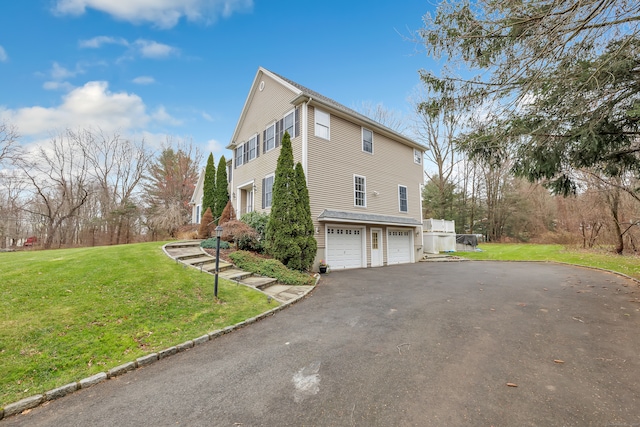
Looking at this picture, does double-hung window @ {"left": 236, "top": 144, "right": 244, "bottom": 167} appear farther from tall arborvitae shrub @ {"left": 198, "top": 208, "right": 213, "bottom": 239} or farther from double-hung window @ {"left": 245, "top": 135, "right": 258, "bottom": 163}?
tall arborvitae shrub @ {"left": 198, "top": 208, "right": 213, "bottom": 239}

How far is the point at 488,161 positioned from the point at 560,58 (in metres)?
2.28

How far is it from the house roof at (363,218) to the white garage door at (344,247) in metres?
0.70

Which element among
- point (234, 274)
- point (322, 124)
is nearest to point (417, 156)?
point (322, 124)

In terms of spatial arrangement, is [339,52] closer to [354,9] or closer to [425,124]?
[354,9]

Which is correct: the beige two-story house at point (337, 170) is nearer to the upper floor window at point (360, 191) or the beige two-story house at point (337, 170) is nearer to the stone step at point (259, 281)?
the upper floor window at point (360, 191)

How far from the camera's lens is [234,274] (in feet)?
26.7

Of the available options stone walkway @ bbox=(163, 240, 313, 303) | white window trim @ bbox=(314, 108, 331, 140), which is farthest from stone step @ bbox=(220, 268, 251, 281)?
white window trim @ bbox=(314, 108, 331, 140)

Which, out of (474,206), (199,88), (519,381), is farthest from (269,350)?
(474,206)

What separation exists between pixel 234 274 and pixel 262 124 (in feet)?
30.7

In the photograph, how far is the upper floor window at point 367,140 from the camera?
13852 mm

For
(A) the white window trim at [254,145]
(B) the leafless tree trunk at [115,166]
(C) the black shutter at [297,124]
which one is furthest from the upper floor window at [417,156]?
(B) the leafless tree trunk at [115,166]

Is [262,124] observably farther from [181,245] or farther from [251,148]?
[181,245]

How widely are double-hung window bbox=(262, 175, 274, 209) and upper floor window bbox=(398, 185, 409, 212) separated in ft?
24.3

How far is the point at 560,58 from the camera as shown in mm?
4930
